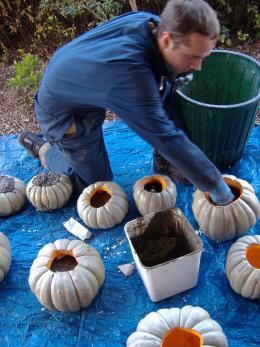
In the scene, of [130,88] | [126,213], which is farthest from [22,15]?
[130,88]

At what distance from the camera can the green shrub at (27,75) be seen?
3330mm

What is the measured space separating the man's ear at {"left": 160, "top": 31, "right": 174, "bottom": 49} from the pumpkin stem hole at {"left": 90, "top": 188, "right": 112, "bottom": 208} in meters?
0.92

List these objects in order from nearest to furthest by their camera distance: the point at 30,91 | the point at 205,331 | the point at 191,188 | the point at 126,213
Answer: the point at 205,331 → the point at 126,213 → the point at 191,188 → the point at 30,91

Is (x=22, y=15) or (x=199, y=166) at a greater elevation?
(x=22, y=15)

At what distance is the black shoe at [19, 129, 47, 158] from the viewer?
2.62 metres

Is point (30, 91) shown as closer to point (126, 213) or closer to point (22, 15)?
point (22, 15)

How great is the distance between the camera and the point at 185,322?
147cm

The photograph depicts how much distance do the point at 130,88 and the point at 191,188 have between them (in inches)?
42.0

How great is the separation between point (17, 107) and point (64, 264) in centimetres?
203

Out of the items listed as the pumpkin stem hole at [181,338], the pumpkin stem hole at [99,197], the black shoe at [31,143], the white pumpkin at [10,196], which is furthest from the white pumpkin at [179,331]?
the black shoe at [31,143]

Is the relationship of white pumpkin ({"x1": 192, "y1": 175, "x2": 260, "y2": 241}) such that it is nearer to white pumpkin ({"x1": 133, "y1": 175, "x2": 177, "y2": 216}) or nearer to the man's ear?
white pumpkin ({"x1": 133, "y1": 175, "x2": 177, "y2": 216})

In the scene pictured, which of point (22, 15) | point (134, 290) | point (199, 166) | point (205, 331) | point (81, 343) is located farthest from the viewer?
point (22, 15)

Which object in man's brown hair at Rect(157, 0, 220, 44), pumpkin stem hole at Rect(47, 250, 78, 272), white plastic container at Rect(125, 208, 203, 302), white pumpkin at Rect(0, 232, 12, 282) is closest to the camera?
man's brown hair at Rect(157, 0, 220, 44)

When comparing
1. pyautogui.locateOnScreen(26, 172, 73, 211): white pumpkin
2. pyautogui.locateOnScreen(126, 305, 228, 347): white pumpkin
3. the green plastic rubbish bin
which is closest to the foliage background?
the green plastic rubbish bin
